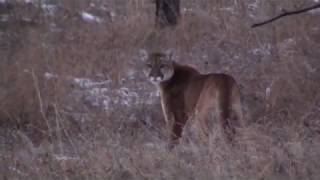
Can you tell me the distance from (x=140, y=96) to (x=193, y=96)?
2.69m

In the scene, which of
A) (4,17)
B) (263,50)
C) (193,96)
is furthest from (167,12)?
(193,96)

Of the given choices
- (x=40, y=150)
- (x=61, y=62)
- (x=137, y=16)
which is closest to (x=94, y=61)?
(x=61, y=62)

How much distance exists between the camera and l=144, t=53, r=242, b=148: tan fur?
7.97 m

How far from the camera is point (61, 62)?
12.5 metres

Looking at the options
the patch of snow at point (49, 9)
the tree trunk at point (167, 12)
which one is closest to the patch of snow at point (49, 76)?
the tree trunk at point (167, 12)

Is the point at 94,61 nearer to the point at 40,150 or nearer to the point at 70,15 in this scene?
the point at 70,15

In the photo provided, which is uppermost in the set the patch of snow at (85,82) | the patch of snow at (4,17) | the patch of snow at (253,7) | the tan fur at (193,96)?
the tan fur at (193,96)

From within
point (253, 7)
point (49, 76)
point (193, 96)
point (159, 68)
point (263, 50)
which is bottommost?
point (49, 76)

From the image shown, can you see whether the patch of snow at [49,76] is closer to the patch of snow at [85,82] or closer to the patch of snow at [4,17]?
the patch of snow at [85,82]

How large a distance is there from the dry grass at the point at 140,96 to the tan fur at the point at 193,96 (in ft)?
0.85

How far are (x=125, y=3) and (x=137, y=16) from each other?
101cm

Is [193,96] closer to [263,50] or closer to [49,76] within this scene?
[49,76]

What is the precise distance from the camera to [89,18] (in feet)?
47.1

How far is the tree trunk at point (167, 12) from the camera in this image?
1316 centimetres
